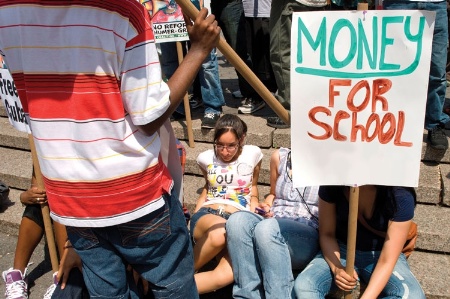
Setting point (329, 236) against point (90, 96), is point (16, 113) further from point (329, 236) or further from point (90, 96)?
point (329, 236)

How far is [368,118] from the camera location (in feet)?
6.62

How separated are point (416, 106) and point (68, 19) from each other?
130 centimetres

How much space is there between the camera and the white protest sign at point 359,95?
1.91 metres

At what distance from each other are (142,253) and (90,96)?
1.82 feet

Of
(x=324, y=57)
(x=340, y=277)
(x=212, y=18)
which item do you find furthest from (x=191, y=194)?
(x=212, y=18)

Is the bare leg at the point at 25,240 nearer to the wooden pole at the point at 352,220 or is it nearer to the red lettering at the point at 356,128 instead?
the wooden pole at the point at 352,220

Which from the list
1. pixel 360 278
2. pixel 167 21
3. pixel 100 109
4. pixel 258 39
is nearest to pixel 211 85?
pixel 167 21

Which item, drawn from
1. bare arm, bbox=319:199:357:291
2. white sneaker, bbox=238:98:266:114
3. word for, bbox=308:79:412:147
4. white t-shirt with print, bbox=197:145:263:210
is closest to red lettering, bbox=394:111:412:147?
word for, bbox=308:79:412:147

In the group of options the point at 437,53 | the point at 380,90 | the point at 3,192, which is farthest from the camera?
the point at 3,192

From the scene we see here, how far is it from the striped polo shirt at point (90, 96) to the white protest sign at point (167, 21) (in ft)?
8.33

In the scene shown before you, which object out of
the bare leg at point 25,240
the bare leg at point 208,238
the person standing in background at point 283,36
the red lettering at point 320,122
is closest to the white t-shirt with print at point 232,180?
the bare leg at point 208,238

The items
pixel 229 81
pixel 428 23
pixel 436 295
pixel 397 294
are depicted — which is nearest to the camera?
pixel 428 23

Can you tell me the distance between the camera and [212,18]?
162 centimetres

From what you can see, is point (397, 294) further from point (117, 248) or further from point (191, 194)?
point (191, 194)
